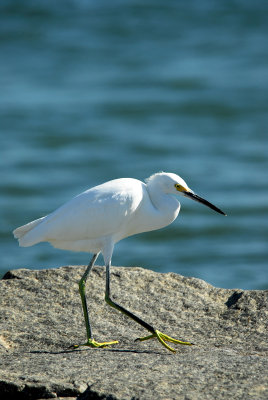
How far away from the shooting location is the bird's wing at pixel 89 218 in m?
5.22

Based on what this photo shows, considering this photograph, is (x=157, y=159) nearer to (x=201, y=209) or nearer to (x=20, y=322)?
(x=201, y=209)

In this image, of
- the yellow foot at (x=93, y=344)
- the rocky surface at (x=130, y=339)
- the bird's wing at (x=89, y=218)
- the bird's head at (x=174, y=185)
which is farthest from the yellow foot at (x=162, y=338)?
the bird's head at (x=174, y=185)

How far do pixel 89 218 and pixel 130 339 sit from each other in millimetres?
902

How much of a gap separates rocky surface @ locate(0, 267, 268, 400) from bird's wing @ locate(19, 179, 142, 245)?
447 millimetres

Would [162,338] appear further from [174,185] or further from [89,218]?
[174,185]

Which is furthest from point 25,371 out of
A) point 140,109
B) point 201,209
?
point 140,109

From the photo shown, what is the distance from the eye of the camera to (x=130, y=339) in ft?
16.1

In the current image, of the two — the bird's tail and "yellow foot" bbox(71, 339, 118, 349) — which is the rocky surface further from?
the bird's tail

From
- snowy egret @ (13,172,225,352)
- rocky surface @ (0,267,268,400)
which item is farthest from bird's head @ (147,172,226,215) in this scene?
rocky surface @ (0,267,268,400)

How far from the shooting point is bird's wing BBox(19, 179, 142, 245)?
5223 mm

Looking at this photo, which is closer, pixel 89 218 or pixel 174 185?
pixel 89 218

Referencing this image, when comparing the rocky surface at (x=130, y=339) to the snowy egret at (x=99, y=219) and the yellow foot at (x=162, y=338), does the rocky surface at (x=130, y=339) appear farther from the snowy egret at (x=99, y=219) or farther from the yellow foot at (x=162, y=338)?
the snowy egret at (x=99, y=219)

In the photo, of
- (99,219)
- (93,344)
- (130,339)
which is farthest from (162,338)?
(99,219)

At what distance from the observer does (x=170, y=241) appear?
10.8m
